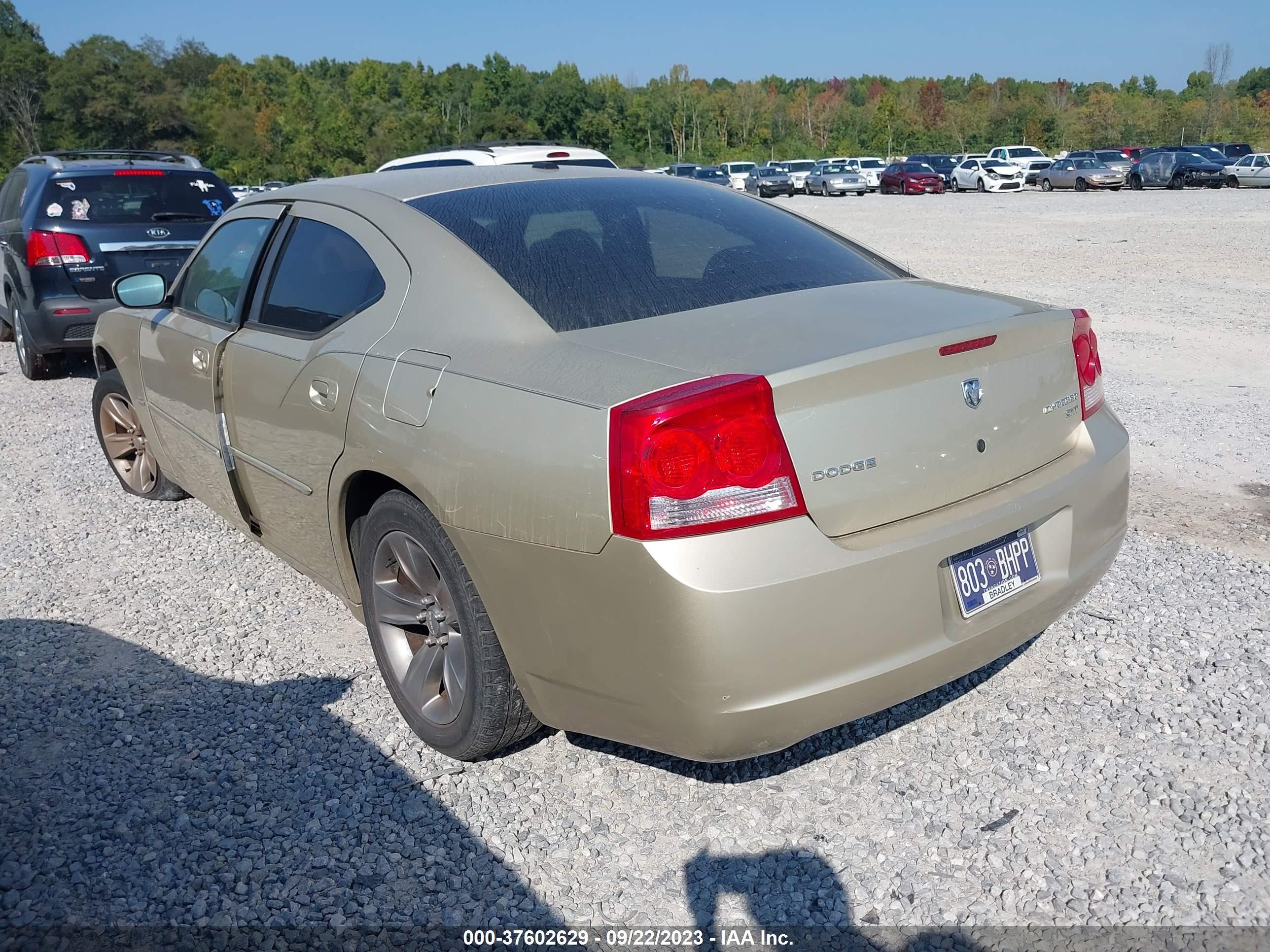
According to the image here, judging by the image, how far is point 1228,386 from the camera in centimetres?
733

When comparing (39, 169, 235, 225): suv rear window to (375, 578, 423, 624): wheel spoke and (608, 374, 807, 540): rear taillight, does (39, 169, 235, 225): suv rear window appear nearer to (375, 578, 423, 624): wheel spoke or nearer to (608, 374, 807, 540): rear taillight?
(375, 578, 423, 624): wheel spoke

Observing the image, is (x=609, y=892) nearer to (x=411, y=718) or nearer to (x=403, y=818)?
(x=403, y=818)

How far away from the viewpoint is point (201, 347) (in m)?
4.19

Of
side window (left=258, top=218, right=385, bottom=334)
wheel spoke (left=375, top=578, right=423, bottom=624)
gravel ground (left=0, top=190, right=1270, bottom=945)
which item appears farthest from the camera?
side window (left=258, top=218, right=385, bottom=334)

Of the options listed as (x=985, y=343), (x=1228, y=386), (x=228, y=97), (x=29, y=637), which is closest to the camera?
(x=985, y=343)

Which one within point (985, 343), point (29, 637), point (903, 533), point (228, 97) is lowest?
point (29, 637)

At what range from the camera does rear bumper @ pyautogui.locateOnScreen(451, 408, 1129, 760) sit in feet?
7.57

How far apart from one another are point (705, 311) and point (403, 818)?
5.40 ft

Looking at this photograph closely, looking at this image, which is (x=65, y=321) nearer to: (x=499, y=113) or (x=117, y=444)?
(x=117, y=444)

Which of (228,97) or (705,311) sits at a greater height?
(228,97)

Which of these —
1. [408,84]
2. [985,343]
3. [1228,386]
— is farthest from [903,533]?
[408,84]

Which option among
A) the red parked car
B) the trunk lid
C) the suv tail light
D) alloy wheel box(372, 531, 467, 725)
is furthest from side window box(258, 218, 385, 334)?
the red parked car

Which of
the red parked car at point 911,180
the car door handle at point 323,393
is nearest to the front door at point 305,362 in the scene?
the car door handle at point 323,393

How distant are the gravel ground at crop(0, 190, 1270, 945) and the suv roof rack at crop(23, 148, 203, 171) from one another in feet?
18.8
